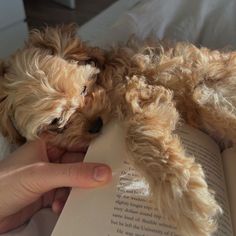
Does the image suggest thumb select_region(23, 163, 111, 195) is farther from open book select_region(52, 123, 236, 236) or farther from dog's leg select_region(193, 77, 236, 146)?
dog's leg select_region(193, 77, 236, 146)

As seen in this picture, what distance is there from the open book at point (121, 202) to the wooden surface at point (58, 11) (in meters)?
2.07

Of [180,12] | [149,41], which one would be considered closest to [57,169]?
[149,41]

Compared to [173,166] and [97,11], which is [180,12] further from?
[97,11]

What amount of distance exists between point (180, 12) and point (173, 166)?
2.85 ft

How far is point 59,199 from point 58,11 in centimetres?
230

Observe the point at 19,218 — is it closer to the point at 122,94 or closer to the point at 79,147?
Result: the point at 79,147

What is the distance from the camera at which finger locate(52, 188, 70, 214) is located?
1.02m

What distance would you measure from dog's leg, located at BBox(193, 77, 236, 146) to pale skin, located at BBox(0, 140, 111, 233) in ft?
1.07

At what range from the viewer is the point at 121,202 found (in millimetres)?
896

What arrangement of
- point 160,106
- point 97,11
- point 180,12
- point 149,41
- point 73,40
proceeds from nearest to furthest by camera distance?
point 160,106 < point 73,40 < point 149,41 < point 180,12 < point 97,11

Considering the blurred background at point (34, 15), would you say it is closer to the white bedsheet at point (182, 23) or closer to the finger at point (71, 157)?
the white bedsheet at point (182, 23)

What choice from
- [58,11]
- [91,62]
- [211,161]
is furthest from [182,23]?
[58,11]

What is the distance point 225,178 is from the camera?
1058 millimetres

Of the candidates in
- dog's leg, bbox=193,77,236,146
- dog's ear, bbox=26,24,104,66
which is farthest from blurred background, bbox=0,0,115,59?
dog's leg, bbox=193,77,236,146
